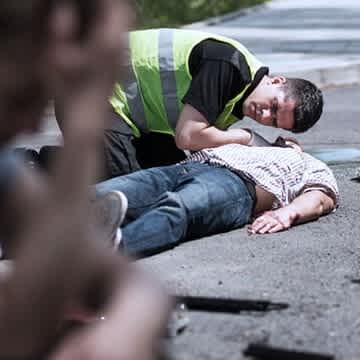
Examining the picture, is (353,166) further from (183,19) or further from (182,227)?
(183,19)

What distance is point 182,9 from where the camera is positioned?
20.6m

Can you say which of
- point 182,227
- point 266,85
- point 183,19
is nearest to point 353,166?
point 266,85

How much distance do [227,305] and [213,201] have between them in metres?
1.26

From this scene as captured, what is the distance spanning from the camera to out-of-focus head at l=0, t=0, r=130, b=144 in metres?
2.12

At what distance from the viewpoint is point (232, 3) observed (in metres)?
22.8

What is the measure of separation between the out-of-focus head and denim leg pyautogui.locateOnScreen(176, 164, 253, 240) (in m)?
3.30

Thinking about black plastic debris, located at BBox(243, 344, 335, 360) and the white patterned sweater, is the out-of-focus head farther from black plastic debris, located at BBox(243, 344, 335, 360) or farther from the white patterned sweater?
the white patterned sweater

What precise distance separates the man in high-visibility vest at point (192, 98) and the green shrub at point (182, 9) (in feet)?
34.5

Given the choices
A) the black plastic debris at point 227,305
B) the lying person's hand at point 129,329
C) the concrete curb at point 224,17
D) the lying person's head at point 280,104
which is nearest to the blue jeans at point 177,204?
the lying person's head at point 280,104

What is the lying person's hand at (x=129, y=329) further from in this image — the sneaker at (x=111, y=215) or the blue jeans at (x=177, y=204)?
the blue jeans at (x=177, y=204)

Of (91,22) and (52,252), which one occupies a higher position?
(91,22)

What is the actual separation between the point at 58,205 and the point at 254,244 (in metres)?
3.51

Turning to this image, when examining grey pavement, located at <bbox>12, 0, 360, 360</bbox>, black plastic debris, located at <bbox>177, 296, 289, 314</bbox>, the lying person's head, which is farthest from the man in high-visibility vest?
black plastic debris, located at <bbox>177, 296, 289, 314</bbox>

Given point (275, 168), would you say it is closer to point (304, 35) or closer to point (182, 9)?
point (304, 35)
